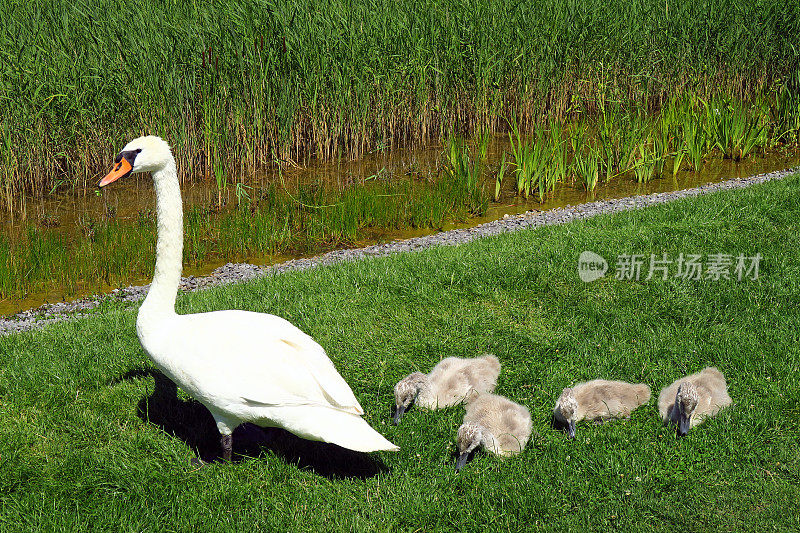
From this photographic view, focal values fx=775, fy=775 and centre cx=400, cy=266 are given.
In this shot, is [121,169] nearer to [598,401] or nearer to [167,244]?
[167,244]

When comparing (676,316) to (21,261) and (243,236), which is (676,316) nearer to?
(243,236)

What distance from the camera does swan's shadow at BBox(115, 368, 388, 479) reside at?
457 cm

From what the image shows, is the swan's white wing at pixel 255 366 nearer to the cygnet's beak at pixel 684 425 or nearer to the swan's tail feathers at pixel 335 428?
the swan's tail feathers at pixel 335 428

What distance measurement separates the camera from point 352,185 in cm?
1113

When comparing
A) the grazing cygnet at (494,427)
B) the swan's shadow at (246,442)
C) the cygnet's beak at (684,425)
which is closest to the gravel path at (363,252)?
the swan's shadow at (246,442)

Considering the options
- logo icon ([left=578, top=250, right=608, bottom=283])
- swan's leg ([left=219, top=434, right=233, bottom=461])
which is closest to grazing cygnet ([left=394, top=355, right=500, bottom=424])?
swan's leg ([left=219, top=434, right=233, bottom=461])

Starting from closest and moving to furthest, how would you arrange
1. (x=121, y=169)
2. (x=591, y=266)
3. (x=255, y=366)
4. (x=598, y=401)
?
(x=255, y=366)
(x=121, y=169)
(x=598, y=401)
(x=591, y=266)

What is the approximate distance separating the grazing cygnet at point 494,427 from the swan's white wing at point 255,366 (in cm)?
69

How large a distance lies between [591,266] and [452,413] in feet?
8.30

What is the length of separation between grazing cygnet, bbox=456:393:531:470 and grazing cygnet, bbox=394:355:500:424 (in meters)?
0.23

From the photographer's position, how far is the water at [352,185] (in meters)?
10.6

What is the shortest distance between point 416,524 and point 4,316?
18.9 ft

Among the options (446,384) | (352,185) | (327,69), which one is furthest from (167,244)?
(327,69)

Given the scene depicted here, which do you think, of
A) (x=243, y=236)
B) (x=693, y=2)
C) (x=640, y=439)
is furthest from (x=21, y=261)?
(x=693, y=2)
